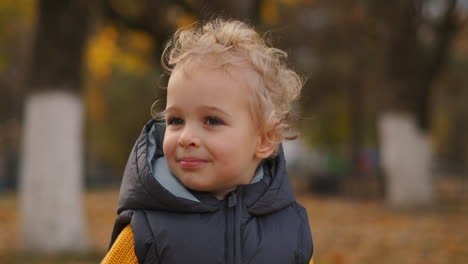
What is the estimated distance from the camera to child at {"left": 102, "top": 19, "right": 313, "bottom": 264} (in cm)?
214

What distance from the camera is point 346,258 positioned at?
7781 mm

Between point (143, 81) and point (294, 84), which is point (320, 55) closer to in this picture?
point (143, 81)

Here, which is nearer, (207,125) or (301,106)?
(207,125)

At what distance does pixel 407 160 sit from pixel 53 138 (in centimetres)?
831

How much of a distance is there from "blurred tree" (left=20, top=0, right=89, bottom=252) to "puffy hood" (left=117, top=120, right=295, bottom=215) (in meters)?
5.48

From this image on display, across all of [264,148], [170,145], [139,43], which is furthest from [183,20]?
[170,145]

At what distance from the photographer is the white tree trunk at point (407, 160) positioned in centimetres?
1350

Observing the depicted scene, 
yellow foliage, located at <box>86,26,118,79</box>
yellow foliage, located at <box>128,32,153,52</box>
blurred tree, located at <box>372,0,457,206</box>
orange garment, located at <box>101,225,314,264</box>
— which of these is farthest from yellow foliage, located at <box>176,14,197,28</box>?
orange garment, located at <box>101,225,314,264</box>

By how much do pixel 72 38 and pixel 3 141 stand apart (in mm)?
20613

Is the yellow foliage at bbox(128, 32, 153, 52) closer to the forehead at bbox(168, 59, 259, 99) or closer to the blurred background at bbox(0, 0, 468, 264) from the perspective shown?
the blurred background at bbox(0, 0, 468, 264)

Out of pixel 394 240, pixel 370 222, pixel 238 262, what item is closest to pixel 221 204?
pixel 238 262

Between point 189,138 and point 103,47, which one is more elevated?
point 103,47

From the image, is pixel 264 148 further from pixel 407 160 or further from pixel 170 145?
pixel 407 160

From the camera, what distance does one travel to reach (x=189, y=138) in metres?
2.14
